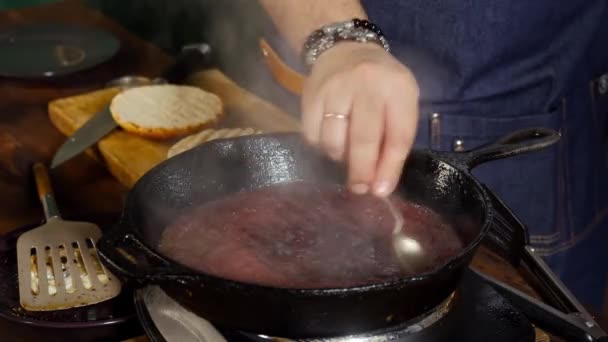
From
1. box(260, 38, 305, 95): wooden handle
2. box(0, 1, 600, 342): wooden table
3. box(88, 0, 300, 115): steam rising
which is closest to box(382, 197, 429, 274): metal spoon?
box(0, 1, 600, 342): wooden table

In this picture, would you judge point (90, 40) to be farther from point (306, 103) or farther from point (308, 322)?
point (308, 322)

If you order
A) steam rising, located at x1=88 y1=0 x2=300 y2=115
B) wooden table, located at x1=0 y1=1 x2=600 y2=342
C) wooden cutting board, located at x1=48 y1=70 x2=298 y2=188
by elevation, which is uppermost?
wooden cutting board, located at x1=48 y1=70 x2=298 y2=188

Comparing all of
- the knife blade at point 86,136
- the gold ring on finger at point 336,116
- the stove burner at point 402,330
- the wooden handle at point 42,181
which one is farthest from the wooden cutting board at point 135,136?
the stove burner at point 402,330

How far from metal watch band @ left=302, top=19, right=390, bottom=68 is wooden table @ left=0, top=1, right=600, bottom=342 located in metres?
0.49

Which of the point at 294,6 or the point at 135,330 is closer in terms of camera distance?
the point at 135,330

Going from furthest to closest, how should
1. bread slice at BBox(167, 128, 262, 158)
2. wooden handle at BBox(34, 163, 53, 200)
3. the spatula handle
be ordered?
bread slice at BBox(167, 128, 262, 158) → wooden handle at BBox(34, 163, 53, 200) → the spatula handle

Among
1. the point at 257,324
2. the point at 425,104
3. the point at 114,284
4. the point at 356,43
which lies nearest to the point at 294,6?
the point at 356,43

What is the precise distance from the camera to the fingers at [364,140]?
3.81 ft

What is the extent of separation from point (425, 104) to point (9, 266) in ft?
3.50

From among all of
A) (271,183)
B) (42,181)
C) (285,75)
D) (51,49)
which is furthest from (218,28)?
(271,183)

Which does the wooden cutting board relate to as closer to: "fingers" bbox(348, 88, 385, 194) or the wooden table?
the wooden table

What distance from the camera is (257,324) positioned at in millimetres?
933

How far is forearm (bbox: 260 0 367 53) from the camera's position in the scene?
1642mm

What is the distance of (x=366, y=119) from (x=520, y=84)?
82 centimetres
